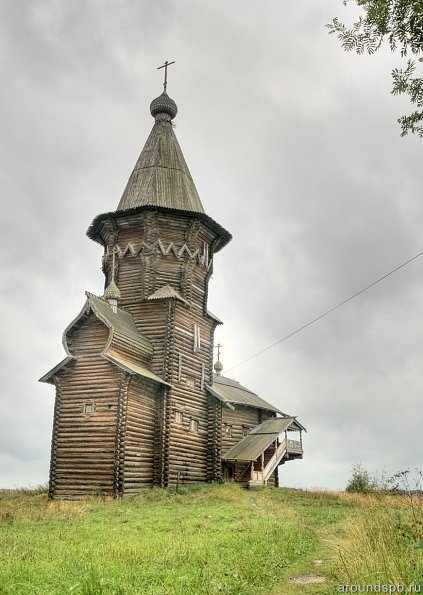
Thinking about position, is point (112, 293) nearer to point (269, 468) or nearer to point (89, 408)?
point (89, 408)

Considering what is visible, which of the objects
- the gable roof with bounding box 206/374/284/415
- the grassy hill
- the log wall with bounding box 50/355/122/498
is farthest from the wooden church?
the grassy hill

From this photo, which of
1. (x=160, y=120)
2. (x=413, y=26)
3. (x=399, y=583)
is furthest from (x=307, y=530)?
(x=160, y=120)

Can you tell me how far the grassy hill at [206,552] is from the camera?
291 inches

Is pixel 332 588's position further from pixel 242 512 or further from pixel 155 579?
pixel 242 512

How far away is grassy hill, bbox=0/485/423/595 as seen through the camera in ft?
24.3

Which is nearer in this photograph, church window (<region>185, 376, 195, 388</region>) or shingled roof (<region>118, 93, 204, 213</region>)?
church window (<region>185, 376, 195, 388</region>)

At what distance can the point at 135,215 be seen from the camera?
29750 mm

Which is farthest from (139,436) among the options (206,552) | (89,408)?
(206,552)

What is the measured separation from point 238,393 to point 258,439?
4.62 m

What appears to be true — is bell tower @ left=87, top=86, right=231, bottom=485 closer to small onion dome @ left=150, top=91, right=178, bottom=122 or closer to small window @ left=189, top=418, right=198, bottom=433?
small window @ left=189, top=418, right=198, bottom=433

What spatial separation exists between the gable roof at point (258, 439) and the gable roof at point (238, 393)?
1.66 meters

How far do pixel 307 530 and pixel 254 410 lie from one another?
24.8m

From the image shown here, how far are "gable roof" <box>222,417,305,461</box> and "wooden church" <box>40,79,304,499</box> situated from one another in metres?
0.08

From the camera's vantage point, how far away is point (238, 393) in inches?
1506
